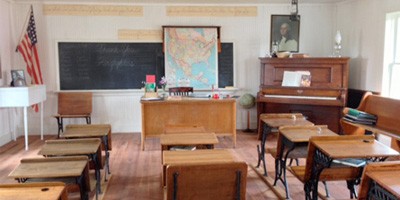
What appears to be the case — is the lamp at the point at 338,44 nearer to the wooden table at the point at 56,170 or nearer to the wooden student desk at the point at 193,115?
the wooden student desk at the point at 193,115

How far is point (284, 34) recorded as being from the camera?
6.64 meters

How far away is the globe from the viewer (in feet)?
21.4

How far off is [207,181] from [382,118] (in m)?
3.57

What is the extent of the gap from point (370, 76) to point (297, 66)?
3.81 feet

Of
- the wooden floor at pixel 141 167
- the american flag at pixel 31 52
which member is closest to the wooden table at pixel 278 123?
the wooden floor at pixel 141 167

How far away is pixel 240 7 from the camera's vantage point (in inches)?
258

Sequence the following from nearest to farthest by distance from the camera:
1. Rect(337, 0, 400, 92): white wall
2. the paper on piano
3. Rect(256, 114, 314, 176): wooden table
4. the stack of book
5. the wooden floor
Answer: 1. the wooden floor
2. Rect(256, 114, 314, 176): wooden table
3. the stack of book
4. Rect(337, 0, 400, 92): white wall
5. the paper on piano

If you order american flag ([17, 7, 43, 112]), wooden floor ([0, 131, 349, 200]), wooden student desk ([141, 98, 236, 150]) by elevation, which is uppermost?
american flag ([17, 7, 43, 112])

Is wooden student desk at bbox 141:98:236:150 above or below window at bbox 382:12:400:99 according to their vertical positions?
below

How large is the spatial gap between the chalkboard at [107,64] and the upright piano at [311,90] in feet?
6.71

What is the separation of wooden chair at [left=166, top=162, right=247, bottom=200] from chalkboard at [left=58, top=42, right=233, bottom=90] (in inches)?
179

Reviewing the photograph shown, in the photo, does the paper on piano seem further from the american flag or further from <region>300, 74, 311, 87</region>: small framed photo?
the american flag

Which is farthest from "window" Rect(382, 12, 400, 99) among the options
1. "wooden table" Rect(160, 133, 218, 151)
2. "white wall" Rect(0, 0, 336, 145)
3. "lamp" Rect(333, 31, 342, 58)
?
"wooden table" Rect(160, 133, 218, 151)

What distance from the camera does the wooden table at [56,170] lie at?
235 centimetres
